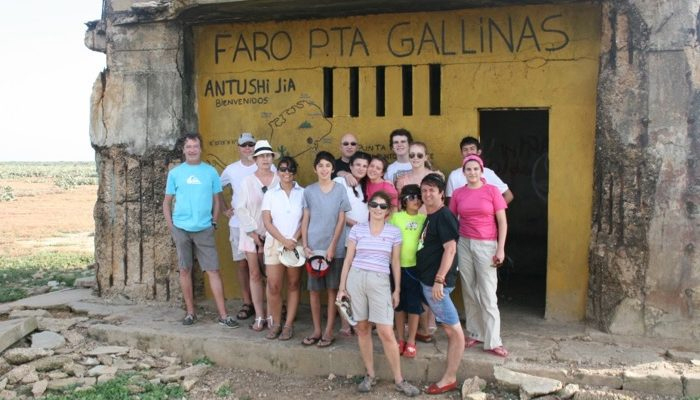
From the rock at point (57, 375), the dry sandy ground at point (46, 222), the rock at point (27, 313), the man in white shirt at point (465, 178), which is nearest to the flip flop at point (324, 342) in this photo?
the man in white shirt at point (465, 178)

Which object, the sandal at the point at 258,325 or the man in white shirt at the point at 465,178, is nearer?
the man in white shirt at the point at 465,178

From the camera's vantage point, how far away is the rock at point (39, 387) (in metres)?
5.55

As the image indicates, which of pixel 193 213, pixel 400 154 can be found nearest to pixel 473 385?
pixel 400 154

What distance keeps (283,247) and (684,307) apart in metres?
3.63

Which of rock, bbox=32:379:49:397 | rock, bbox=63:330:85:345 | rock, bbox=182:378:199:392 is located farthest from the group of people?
rock, bbox=32:379:49:397

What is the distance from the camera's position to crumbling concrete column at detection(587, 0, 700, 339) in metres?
6.01

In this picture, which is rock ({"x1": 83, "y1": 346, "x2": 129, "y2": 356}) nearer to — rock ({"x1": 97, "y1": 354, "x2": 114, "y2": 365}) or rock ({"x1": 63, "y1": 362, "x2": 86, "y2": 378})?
rock ({"x1": 97, "y1": 354, "x2": 114, "y2": 365})

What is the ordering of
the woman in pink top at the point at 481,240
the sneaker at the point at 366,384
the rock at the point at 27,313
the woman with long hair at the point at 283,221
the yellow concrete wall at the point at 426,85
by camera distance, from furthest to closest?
the rock at the point at 27,313 < the yellow concrete wall at the point at 426,85 < the woman with long hair at the point at 283,221 < the woman in pink top at the point at 481,240 < the sneaker at the point at 366,384

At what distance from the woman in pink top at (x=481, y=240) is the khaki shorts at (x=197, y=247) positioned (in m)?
2.41

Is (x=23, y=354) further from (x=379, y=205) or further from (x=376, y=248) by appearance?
(x=379, y=205)

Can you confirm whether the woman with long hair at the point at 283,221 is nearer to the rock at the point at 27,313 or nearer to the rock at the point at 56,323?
the rock at the point at 56,323

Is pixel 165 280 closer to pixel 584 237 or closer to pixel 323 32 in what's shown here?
pixel 323 32

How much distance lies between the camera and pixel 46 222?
2130 cm

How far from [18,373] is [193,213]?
2.03m
